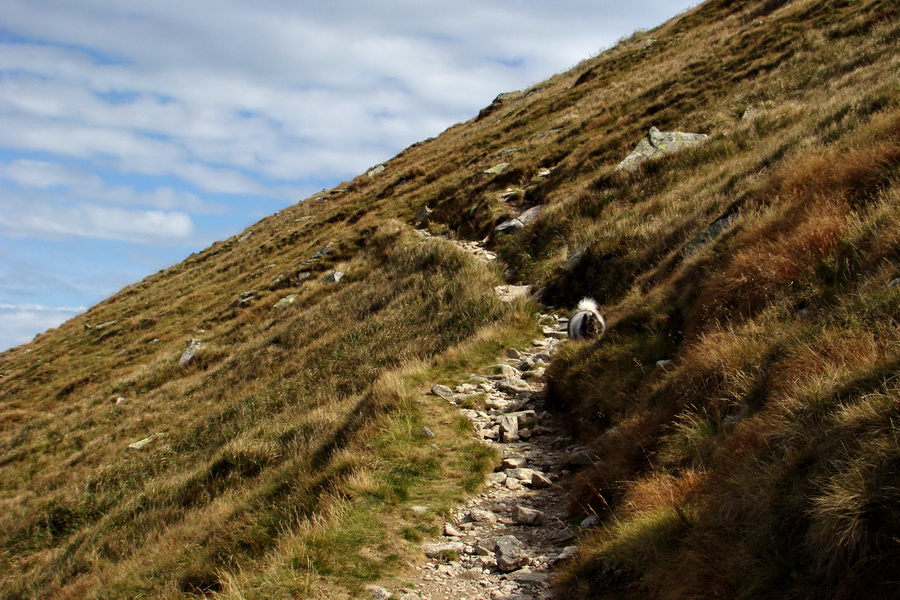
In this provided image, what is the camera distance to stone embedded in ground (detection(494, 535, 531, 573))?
16.6 feet

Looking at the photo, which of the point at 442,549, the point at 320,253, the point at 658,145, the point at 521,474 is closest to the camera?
the point at 442,549

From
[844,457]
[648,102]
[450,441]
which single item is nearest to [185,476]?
[450,441]

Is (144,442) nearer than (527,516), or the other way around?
(527,516)

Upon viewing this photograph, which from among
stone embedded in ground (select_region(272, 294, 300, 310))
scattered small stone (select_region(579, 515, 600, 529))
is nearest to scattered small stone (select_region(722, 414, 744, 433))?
scattered small stone (select_region(579, 515, 600, 529))

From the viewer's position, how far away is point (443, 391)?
8906 millimetres

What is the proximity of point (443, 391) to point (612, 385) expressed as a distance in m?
2.74

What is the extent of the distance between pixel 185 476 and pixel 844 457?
36.0 ft

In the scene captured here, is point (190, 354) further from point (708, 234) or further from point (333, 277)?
point (708, 234)

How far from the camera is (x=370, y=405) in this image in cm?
859

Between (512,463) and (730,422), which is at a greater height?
(730,422)

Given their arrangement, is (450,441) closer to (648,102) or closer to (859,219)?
(859,219)

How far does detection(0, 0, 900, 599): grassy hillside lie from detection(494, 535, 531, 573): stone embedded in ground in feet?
2.03

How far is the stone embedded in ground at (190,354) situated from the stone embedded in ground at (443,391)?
57.0 feet

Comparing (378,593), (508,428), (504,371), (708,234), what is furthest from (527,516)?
(708,234)
